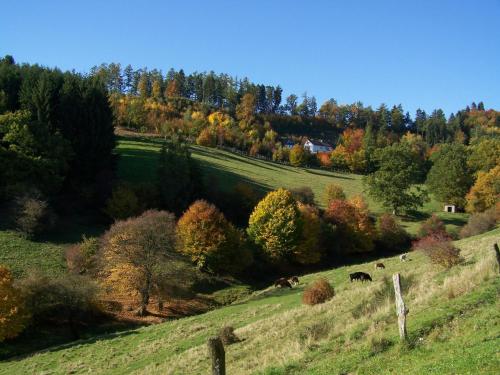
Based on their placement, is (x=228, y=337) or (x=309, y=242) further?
(x=309, y=242)

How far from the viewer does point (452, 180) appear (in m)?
89.6

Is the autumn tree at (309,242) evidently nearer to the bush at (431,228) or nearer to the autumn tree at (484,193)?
the bush at (431,228)

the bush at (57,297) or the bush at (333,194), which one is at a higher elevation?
the bush at (333,194)

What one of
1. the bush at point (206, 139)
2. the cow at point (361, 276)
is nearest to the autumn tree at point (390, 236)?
the cow at point (361, 276)

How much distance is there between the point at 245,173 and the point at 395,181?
30.8m

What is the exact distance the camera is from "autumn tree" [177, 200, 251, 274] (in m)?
56.1

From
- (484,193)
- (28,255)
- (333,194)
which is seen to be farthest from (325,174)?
(28,255)

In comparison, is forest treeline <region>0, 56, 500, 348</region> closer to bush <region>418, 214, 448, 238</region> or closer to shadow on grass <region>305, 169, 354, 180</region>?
bush <region>418, 214, 448, 238</region>

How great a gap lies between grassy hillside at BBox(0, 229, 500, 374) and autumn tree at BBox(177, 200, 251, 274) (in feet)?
66.5

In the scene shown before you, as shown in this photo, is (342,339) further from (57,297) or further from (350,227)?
(350,227)

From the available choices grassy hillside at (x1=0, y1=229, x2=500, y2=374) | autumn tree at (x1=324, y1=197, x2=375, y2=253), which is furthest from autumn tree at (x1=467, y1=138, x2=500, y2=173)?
grassy hillside at (x1=0, y1=229, x2=500, y2=374)

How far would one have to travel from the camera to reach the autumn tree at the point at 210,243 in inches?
2210

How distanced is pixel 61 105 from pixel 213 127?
7185cm

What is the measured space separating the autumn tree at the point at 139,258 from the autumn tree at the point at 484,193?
196 ft
